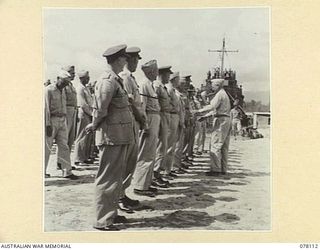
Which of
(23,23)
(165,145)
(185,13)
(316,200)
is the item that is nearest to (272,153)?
(316,200)

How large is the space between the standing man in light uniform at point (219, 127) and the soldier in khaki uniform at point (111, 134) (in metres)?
0.30

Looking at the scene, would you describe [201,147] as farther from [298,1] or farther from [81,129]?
[298,1]

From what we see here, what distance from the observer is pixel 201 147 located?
264cm

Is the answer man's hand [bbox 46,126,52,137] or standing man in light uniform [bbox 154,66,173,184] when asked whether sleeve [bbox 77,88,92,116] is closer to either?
man's hand [bbox 46,126,52,137]

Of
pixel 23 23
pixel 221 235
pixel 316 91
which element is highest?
pixel 23 23

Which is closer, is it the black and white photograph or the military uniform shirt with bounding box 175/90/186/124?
the black and white photograph

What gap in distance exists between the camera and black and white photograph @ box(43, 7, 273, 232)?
8.23 feet

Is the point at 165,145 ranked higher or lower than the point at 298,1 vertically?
lower

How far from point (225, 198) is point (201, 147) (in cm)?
21

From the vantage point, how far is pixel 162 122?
2.65 metres

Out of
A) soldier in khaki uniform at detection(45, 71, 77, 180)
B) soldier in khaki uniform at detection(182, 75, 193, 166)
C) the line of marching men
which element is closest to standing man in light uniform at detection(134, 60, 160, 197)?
the line of marching men

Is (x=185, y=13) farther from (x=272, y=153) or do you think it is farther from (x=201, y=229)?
(x=201, y=229)

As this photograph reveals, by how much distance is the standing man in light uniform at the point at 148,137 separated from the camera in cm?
256

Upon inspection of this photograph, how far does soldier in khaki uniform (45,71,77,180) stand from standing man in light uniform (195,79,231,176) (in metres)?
0.46
